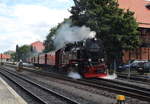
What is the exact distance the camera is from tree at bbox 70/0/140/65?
47031 mm

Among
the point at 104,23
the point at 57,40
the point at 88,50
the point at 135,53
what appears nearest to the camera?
the point at 88,50

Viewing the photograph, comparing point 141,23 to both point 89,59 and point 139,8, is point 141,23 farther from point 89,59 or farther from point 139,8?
point 89,59

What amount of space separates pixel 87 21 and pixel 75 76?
1826 centimetres

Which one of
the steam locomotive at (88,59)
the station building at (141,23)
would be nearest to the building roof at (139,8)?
the station building at (141,23)

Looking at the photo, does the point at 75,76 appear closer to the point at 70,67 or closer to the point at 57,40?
the point at 70,67

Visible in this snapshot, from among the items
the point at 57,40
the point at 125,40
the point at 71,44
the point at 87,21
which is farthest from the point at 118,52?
the point at 71,44

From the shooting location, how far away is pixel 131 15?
48.9m

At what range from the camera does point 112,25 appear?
47.6 meters

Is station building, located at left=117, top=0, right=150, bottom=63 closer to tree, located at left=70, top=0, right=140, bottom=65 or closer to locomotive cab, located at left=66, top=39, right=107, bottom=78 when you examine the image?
tree, located at left=70, top=0, right=140, bottom=65

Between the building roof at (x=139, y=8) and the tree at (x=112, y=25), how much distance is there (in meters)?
17.2

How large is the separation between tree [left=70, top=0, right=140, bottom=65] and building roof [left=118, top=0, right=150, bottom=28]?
56.5 ft

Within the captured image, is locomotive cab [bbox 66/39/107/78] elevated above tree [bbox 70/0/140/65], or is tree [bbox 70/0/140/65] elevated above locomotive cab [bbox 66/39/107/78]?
tree [bbox 70/0/140/65]

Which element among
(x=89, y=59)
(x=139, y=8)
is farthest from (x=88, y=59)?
(x=139, y=8)

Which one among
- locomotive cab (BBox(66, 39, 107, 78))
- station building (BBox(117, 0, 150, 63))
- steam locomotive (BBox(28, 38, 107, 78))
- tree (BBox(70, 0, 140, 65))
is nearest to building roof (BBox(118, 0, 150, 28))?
station building (BBox(117, 0, 150, 63))
